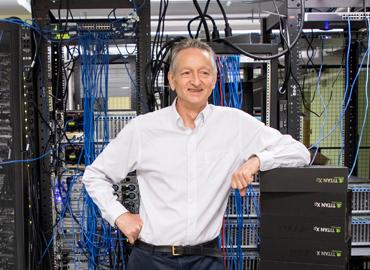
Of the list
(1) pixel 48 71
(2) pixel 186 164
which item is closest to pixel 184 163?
(2) pixel 186 164

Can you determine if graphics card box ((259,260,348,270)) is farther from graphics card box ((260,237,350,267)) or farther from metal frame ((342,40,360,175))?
metal frame ((342,40,360,175))

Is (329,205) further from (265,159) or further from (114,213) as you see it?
(114,213)

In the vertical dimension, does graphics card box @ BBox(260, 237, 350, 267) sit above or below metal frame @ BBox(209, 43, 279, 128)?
below

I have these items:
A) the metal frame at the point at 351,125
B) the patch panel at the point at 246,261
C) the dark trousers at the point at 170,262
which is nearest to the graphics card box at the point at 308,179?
the dark trousers at the point at 170,262

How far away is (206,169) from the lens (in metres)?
1.38

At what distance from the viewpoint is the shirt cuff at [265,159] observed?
4.37ft

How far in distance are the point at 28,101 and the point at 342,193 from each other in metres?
1.58

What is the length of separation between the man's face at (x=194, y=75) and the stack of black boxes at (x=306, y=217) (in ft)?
1.32

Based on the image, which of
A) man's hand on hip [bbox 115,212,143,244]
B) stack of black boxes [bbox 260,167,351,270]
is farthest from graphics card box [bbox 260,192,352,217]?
man's hand on hip [bbox 115,212,143,244]

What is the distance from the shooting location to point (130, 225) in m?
1.37

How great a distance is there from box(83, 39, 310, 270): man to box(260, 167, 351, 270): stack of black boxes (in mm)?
77

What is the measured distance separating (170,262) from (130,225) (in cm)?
21

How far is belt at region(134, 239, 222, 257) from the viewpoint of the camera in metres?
1.34

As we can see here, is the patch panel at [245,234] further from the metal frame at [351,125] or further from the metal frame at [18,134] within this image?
the metal frame at [18,134]
